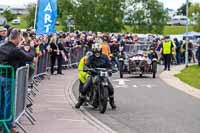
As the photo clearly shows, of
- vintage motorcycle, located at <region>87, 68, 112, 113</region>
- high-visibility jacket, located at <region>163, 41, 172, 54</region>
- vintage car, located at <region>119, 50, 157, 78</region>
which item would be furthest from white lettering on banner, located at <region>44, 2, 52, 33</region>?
high-visibility jacket, located at <region>163, 41, 172, 54</region>

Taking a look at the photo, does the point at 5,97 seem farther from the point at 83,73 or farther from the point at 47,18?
the point at 47,18

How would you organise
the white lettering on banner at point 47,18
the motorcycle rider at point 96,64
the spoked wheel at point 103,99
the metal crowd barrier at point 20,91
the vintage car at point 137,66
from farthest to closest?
the vintage car at point 137,66, the white lettering on banner at point 47,18, the motorcycle rider at point 96,64, the spoked wheel at point 103,99, the metal crowd barrier at point 20,91

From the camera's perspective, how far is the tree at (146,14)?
72.6 meters

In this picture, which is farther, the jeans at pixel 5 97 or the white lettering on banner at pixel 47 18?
the white lettering on banner at pixel 47 18

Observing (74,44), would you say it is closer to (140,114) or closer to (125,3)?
(140,114)

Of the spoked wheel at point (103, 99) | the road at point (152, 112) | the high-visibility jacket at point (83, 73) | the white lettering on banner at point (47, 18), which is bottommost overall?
the road at point (152, 112)

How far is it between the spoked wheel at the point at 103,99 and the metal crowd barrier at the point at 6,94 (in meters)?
5.15

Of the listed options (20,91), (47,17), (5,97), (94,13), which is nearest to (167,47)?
(47,17)

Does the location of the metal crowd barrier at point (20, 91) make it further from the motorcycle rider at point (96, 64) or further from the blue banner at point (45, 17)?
the blue banner at point (45, 17)

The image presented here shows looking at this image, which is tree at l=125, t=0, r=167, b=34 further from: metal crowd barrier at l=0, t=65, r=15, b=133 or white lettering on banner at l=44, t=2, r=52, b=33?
metal crowd barrier at l=0, t=65, r=15, b=133

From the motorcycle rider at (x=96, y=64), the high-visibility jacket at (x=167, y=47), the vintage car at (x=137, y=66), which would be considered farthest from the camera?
the high-visibility jacket at (x=167, y=47)

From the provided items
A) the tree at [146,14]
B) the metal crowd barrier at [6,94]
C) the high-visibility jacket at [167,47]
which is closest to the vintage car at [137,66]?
the high-visibility jacket at [167,47]

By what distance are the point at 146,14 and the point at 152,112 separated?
58684 millimetres

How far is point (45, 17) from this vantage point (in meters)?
22.4
